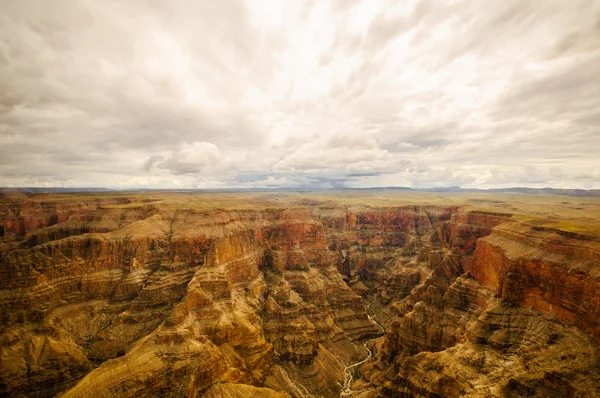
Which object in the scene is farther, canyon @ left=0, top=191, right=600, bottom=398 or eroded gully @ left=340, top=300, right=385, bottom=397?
eroded gully @ left=340, top=300, right=385, bottom=397

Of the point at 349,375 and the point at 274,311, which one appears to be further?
the point at 274,311

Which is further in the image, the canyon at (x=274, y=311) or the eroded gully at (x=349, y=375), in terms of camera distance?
the eroded gully at (x=349, y=375)

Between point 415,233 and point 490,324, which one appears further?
point 415,233

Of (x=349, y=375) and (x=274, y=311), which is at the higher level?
(x=274, y=311)

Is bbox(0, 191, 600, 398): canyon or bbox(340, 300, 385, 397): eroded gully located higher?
bbox(0, 191, 600, 398): canyon

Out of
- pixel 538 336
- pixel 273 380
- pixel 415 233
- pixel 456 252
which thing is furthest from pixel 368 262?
pixel 538 336

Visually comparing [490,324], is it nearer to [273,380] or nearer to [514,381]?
[514,381]

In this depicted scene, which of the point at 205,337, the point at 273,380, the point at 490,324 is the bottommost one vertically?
the point at 273,380

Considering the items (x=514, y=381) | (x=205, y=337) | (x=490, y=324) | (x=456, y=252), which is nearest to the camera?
(x=514, y=381)
